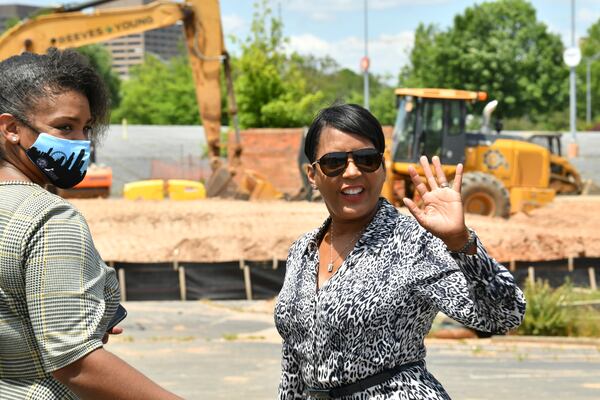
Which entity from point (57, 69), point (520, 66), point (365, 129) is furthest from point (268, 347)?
point (520, 66)

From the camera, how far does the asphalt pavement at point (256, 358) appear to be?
10375mm

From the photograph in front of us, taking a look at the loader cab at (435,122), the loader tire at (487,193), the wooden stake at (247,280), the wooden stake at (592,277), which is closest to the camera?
the wooden stake at (592,277)

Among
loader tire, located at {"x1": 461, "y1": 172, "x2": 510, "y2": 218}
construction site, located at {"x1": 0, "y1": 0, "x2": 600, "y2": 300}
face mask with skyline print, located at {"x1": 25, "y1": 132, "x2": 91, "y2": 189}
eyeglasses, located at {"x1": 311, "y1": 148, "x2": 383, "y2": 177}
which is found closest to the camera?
face mask with skyline print, located at {"x1": 25, "y1": 132, "x2": 91, "y2": 189}

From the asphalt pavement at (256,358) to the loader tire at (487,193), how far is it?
7.76m

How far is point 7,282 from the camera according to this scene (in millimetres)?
2410

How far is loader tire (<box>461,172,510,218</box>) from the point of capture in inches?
900

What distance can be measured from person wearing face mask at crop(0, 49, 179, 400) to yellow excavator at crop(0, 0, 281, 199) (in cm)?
2165

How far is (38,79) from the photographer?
265cm

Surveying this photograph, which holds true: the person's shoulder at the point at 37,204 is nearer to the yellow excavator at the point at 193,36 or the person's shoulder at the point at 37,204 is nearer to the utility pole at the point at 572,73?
the yellow excavator at the point at 193,36

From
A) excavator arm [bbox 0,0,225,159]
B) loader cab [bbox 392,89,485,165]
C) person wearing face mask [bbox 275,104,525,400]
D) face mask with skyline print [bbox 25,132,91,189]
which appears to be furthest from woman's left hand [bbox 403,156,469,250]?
excavator arm [bbox 0,0,225,159]

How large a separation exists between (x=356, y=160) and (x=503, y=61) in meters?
64.4

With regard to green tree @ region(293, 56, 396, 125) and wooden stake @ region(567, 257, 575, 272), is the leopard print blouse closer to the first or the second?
wooden stake @ region(567, 257, 575, 272)

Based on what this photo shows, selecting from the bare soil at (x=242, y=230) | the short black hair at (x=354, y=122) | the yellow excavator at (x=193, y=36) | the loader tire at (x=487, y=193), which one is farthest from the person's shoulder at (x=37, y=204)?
the yellow excavator at (x=193, y=36)

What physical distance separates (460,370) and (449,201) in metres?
8.52
